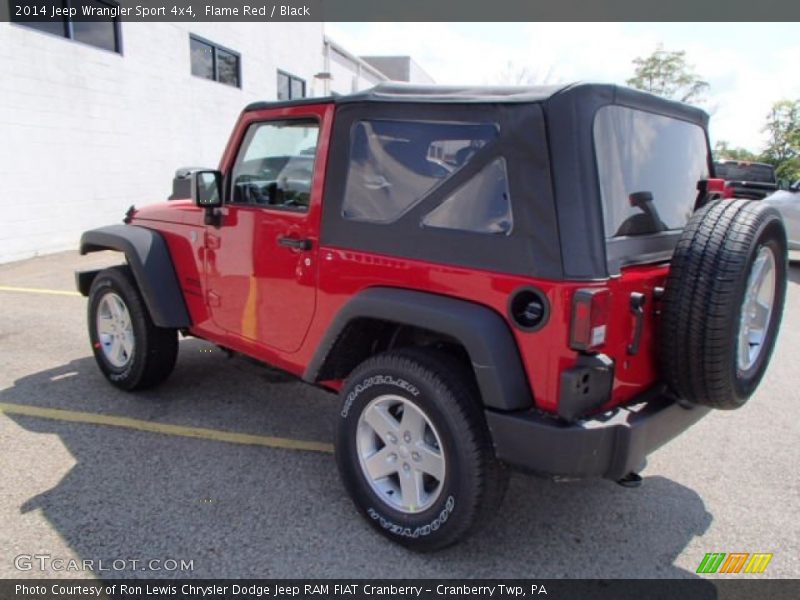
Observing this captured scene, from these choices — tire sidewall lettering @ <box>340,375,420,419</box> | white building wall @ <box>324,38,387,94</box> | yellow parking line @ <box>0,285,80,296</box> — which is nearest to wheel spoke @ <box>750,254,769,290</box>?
tire sidewall lettering @ <box>340,375,420,419</box>

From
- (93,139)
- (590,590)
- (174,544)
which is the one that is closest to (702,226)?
(590,590)

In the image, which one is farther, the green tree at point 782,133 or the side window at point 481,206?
the green tree at point 782,133

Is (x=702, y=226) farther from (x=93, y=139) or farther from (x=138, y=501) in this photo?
(x=93, y=139)

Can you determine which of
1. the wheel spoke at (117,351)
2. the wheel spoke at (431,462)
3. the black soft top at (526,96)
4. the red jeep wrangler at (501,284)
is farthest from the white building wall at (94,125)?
the wheel spoke at (431,462)

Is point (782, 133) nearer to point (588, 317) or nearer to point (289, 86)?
point (289, 86)

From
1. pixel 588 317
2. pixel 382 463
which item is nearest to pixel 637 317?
pixel 588 317

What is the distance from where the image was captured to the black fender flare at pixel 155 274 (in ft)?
12.3

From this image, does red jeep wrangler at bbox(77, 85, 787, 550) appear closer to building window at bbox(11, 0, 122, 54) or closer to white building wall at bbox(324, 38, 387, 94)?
building window at bbox(11, 0, 122, 54)

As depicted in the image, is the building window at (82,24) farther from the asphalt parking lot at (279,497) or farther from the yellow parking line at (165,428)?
the yellow parking line at (165,428)

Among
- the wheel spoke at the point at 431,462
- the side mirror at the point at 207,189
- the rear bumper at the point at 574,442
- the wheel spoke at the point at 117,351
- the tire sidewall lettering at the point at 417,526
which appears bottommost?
the tire sidewall lettering at the point at 417,526

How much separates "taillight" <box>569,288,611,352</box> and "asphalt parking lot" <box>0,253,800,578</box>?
3.49ft

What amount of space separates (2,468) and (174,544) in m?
1.24

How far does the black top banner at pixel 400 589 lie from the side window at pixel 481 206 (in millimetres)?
1434

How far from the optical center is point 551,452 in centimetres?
218
